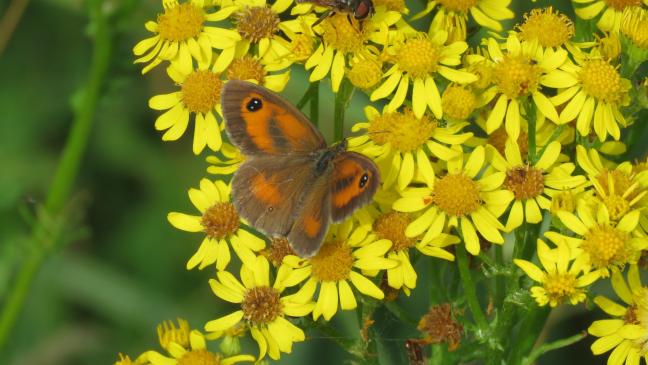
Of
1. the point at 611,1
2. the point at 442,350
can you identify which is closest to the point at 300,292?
the point at 442,350

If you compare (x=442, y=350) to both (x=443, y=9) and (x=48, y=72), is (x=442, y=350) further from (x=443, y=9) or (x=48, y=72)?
(x=48, y=72)

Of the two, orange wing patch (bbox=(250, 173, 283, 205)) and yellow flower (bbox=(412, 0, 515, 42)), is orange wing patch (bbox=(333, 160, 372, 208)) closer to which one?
orange wing patch (bbox=(250, 173, 283, 205))

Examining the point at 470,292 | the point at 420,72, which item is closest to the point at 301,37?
the point at 420,72

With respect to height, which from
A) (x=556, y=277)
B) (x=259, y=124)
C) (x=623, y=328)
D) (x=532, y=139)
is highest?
(x=259, y=124)

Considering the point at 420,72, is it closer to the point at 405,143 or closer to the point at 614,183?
the point at 405,143

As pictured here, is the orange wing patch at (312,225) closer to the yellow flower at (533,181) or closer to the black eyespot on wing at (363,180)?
the black eyespot on wing at (363,180)

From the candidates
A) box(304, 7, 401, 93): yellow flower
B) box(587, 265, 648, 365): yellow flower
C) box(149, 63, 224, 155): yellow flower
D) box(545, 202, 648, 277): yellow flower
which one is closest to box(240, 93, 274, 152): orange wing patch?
box(149, 63, 224, 155): yellow flower

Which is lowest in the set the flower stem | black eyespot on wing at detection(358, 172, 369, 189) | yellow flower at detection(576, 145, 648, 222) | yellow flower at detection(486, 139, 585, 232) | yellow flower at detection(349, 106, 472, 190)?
yellow flower at detection(576, 145, 648, 222)
